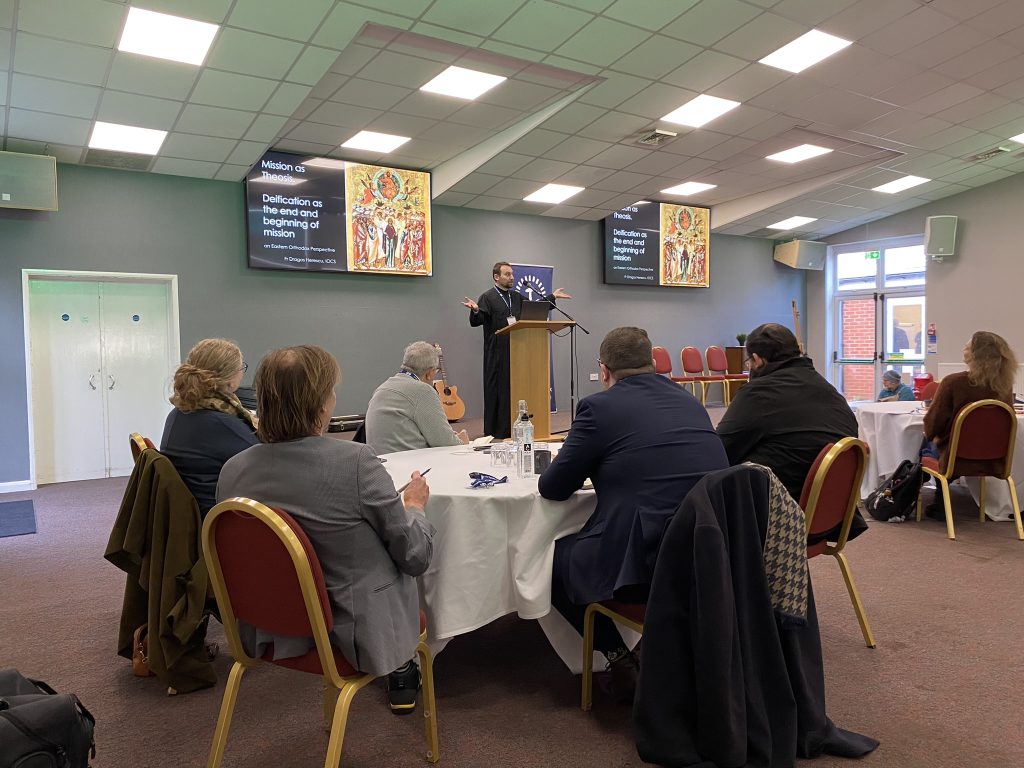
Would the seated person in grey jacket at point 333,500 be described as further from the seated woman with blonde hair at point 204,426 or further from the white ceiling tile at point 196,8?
the white ceiling tile at point 196,8

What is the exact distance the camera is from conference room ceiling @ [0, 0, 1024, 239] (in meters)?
4.65

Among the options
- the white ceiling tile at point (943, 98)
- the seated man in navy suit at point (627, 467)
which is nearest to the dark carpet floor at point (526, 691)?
the seated man in navy suit at point (627, 467)

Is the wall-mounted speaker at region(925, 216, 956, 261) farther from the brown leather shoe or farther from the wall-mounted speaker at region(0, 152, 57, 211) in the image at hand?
the wall-mounted speaker at region(0, 152, 57, 211)

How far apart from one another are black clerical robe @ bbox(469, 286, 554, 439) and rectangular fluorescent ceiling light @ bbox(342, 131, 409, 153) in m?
1.90

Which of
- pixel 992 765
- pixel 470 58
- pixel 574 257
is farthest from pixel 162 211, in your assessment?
pixel 992 765

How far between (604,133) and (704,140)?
120 cm

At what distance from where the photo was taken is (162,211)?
678cm

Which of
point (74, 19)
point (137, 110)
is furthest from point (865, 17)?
point (137, 110)

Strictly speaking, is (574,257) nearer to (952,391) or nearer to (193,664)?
(952,391)

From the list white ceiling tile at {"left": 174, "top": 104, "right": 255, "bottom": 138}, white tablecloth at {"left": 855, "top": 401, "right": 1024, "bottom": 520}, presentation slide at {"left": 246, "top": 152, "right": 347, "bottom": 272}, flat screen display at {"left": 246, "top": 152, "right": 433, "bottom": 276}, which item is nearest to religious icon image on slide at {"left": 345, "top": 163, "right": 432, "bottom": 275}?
flat screen display at {"left": 246, "top": 152, "right": 433, "bottom": 276}

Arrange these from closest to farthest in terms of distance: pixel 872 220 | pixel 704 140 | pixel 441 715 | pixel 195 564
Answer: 1. pixel 441 715
2. pixel 195 564
3. pixel 704 140
4. pixel 872 220

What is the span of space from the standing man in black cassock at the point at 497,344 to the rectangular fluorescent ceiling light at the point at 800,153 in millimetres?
3938

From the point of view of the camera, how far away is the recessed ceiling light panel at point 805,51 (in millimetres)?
5395

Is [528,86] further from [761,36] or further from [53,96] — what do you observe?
[53,96]
